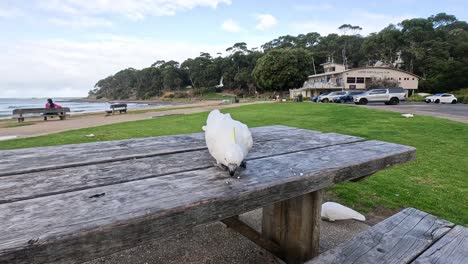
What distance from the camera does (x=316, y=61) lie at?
67.5m

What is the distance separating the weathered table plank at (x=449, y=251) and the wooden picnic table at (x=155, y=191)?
0.47 metres

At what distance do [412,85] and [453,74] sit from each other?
18.1ft

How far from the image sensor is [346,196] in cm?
333

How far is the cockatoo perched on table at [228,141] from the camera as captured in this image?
121 centimetres

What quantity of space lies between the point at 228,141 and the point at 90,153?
101 cm

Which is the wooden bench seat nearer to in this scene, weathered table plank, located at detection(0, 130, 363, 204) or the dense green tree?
Answer: weathered table plank, located at detection(0, 130, 363, 204)

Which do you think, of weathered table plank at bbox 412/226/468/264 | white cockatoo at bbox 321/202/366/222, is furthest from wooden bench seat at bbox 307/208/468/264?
white cockatoo at bbox 321/202/366/222

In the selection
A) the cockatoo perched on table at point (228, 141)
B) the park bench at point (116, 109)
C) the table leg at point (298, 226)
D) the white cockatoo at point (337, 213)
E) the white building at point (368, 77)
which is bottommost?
the white cockatoo at point (337, 213)

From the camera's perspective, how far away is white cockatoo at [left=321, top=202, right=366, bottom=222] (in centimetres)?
270

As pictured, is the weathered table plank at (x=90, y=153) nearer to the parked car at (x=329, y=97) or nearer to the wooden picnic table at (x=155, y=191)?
the wooden picnic table at (x=155, y=191)

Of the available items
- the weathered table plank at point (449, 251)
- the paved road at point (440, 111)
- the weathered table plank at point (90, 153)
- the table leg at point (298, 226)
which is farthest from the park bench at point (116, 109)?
the weathered table plank at point (449, 251)

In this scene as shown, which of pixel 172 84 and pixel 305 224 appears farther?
pixel 172 84

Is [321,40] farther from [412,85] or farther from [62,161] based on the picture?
[62,161]

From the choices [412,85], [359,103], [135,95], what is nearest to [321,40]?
[412,85]
